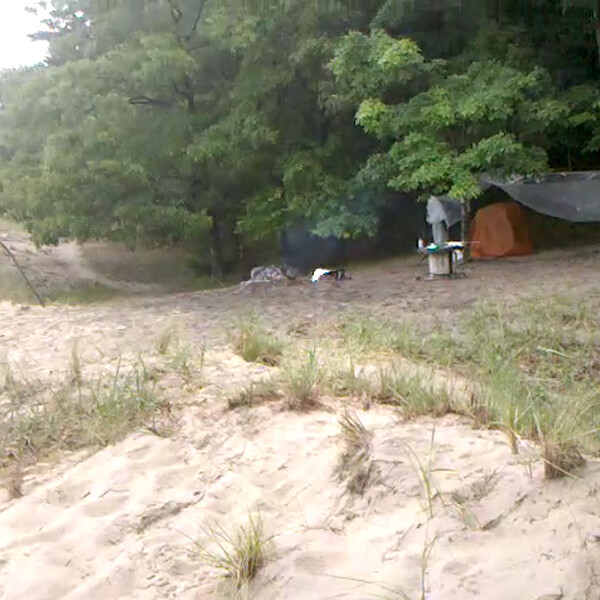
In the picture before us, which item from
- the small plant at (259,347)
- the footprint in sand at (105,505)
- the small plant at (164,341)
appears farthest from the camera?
the small plant at (164,341)

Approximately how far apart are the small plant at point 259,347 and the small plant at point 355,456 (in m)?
1.76

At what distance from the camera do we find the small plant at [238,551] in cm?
265

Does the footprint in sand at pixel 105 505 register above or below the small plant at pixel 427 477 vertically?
below

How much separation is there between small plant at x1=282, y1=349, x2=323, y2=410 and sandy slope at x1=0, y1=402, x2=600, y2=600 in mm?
106

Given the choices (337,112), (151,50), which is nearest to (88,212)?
(151,50)

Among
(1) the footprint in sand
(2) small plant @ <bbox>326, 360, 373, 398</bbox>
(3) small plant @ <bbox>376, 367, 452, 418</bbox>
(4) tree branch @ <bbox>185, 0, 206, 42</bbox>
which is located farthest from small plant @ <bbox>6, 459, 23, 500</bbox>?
(4) tree branch @ <bbox>185, 0, 206, 42</bbox>

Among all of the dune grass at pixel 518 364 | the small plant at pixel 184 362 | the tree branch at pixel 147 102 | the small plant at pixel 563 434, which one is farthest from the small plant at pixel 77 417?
the tree branch at pixel 147 102

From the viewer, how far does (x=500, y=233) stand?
14.3m

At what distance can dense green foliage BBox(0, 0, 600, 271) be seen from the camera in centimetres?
1204

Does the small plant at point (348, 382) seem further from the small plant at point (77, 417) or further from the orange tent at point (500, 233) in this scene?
the orange tent at point (500, 233)

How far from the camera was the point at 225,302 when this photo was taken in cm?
1019

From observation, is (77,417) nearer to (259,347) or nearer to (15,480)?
(15,480)

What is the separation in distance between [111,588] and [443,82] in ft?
35.9

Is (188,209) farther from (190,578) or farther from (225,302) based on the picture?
(190,578)
